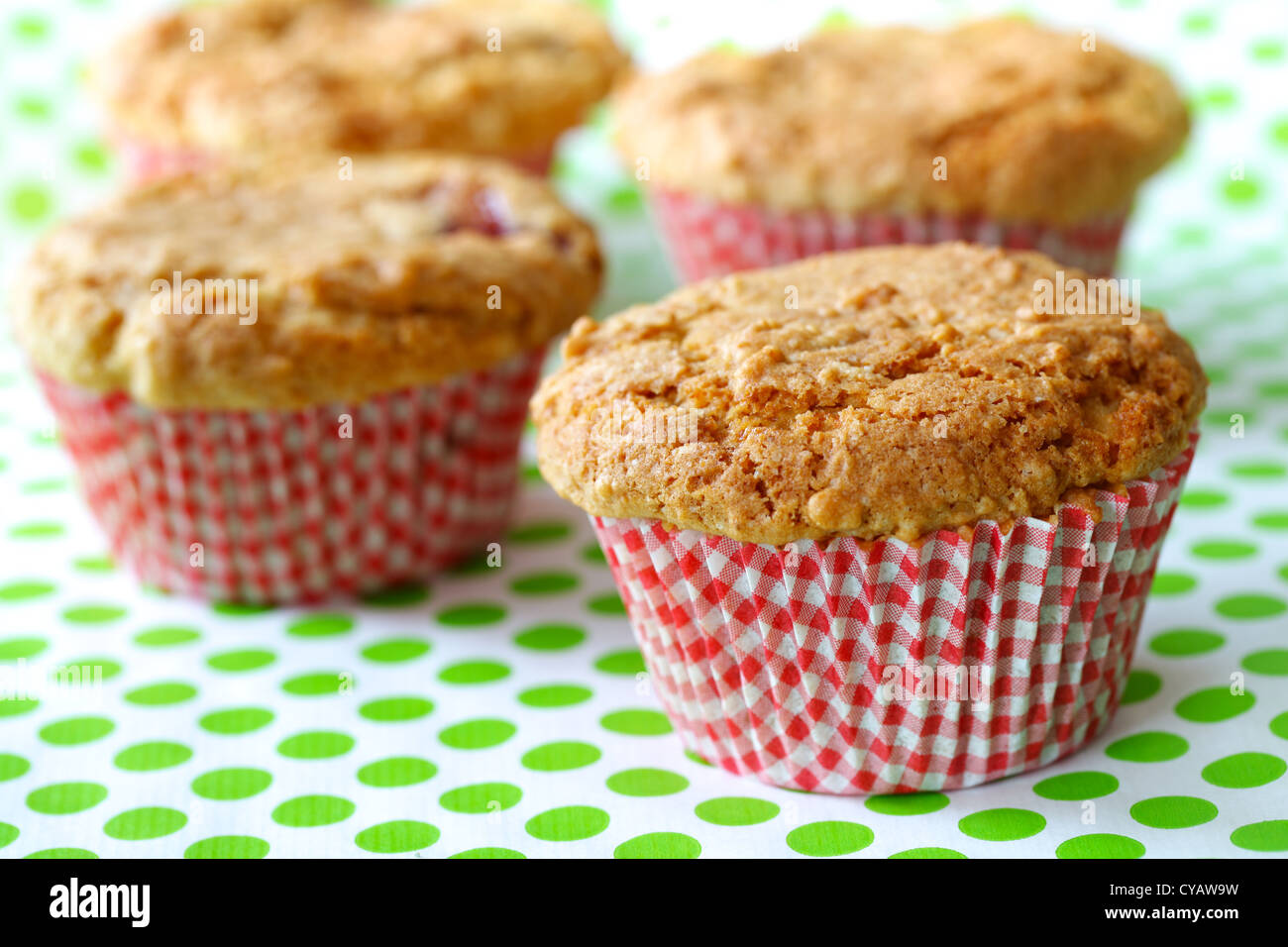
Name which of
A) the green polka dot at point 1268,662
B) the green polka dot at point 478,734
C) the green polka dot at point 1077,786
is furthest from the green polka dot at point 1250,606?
the green polka dot at point 478,734

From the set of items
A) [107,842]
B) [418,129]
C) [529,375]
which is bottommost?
[107,842]

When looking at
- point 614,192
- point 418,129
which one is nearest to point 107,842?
point 418,129

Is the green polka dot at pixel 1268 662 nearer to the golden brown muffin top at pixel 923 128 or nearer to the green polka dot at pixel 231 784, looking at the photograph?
the golden brown muffin top at pixel 923 128

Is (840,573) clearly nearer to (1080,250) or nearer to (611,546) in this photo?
(611,546)

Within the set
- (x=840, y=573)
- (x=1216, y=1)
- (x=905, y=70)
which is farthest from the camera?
(x=1216, y=1)

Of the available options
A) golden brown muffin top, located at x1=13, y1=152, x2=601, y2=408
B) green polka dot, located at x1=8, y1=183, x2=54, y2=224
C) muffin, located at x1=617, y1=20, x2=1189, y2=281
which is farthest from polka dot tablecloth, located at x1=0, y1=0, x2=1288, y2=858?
green polka dot, located at x1=8, y1=183, x2=54, y2=224

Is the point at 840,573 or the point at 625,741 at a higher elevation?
the point at 840,573
